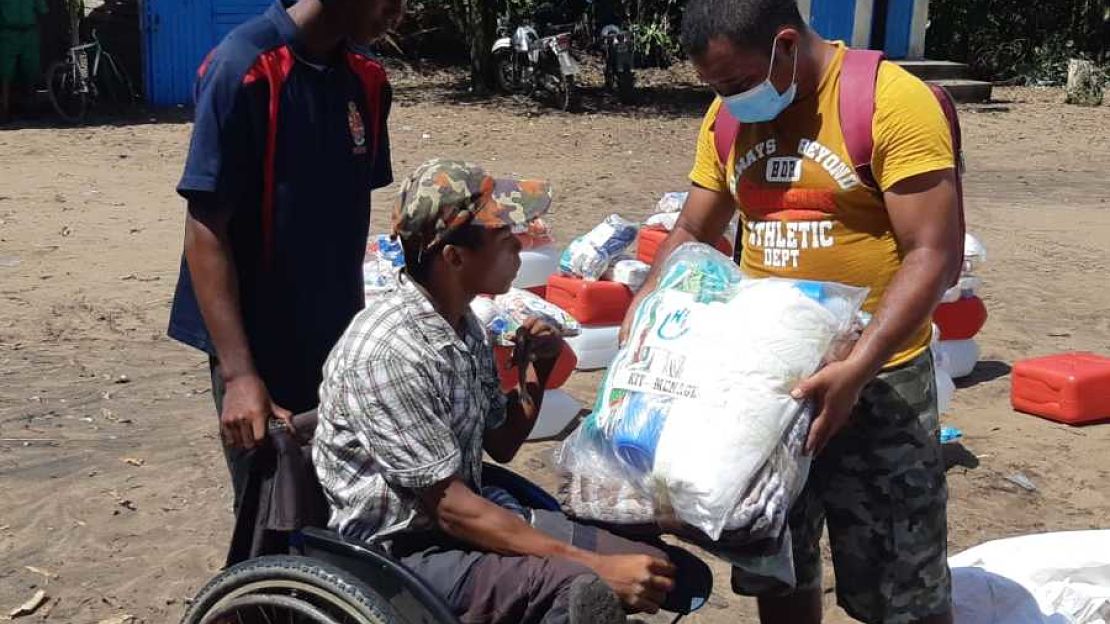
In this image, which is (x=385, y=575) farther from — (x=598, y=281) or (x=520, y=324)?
(x=598, y=281)

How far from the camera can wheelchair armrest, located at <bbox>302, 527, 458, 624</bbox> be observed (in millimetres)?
2350

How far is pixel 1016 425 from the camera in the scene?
225 inches

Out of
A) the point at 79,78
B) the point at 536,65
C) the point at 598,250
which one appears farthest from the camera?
the point at 536,65

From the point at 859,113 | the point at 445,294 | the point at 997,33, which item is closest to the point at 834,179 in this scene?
the point at 859,113

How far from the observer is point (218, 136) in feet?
8.95

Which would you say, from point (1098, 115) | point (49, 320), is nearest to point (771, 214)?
point (49, 320)

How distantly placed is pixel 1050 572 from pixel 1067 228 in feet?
21.7

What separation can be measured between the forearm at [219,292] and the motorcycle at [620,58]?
13.3m

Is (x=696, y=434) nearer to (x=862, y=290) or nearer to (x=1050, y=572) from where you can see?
(x=862, y=290)

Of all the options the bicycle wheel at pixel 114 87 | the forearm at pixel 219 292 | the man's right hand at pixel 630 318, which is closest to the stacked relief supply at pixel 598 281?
the man's right hand at pixel 630 318

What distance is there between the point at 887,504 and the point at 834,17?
15.8m

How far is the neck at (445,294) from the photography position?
2574 mm

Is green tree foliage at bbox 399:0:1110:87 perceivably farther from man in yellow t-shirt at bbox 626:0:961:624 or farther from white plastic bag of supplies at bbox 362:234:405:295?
man in yellow t-shirt at bbox 626:0:961:624

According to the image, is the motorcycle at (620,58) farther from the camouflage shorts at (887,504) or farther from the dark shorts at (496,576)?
the dark shorts at (496,576)
